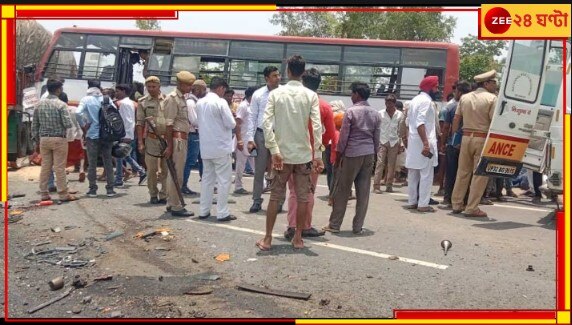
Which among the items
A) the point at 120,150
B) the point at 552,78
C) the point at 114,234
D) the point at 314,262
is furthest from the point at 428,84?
the point at 120,150

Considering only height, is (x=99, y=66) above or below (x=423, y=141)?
above

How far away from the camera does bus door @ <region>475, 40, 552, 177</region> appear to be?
6414 mm

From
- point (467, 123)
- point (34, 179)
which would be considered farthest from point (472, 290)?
point (34, 179)

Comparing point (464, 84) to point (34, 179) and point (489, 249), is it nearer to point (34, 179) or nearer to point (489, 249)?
point (489, 249)

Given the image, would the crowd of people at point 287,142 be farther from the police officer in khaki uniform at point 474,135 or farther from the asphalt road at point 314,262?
the asphalt road at point 314,262

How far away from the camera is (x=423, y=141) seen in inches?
264

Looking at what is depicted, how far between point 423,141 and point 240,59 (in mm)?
7263

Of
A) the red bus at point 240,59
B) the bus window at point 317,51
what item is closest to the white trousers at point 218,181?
the red bus at point 240,59

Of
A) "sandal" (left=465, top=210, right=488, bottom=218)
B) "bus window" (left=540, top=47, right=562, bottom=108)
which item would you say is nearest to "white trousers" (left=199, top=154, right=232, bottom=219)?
"sandal" (left=465, top=210, right=488, bottom=218)

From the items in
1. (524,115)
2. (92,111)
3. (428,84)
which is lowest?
(92,111)

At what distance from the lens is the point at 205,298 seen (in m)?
3.82

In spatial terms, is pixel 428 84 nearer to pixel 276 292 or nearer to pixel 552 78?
pixel 552 78

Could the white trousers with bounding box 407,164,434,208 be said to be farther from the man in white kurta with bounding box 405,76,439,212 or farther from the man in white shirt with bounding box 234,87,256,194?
the man in white shirt with bounding box 234,87,256,194

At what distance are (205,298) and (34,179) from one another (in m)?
7.22
